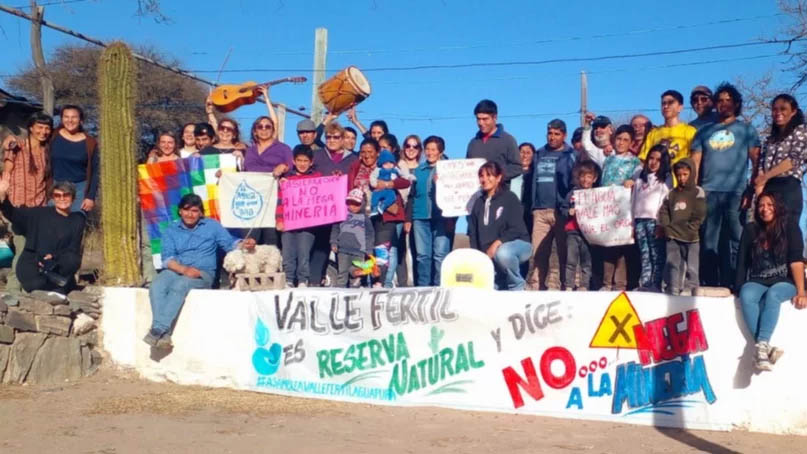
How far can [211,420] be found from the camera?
279 inches

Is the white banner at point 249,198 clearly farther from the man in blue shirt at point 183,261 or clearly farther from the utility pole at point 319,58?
the utility pole at point 319,58

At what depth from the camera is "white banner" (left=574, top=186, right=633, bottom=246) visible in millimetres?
8406

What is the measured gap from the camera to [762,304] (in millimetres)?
6336

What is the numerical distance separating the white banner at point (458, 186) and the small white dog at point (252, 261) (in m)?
1.85

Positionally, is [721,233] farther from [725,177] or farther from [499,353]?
[499,353]

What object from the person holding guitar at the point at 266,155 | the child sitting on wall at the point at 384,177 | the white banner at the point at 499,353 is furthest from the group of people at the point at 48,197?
the child sitting on wall at the point at 384,177

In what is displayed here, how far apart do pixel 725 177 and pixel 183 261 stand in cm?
529

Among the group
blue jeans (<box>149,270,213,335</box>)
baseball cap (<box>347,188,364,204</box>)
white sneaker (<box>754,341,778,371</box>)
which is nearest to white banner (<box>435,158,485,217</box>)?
baseball cap (<box>347,188,364,204</box>)

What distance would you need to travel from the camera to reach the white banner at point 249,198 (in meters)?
9.53

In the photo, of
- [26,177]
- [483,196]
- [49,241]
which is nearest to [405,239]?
[483,196]

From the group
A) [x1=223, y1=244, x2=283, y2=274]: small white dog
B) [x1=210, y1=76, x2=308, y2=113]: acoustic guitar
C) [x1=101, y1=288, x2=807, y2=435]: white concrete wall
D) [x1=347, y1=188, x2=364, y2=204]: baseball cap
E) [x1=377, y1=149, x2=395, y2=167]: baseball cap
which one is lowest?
[x1=101, y1=288, x2=807, y2=435]: white concrete wall

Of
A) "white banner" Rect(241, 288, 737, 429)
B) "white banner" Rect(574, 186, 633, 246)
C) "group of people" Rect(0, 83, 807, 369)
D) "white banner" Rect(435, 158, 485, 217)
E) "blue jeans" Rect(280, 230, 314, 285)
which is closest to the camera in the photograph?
"white banner" Rect(241, 288, 737, 429)

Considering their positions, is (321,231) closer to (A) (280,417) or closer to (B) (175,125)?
(A) (280,417)

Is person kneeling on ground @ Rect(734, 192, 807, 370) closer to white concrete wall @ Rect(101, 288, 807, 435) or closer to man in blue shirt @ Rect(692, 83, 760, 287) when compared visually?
white concrete wall @ Rect(101, 288, 807, 435)
